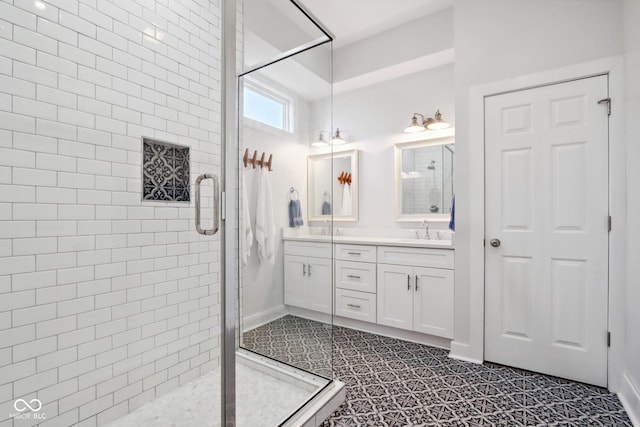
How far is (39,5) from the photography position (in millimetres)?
1303

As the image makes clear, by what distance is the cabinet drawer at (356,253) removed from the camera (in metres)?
2.82

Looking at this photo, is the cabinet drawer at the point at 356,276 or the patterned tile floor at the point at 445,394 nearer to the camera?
the patterned tile floor at the point at 445,394

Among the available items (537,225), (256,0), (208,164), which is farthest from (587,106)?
(208,164)

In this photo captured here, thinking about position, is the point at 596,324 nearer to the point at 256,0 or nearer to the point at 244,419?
the point at 244,419

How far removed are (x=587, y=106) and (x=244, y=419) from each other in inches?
108

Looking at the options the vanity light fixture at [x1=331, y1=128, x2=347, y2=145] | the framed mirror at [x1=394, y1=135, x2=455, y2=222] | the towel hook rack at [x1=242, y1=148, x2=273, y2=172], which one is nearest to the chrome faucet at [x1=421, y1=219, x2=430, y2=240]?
the framed mirror at [x1=394, y1=135, x2=455, y2=222]

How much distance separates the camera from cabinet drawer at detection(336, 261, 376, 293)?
2.82 meters

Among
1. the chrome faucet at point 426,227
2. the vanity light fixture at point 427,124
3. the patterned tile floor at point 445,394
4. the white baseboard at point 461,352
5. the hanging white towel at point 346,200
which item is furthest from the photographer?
the hanging white towel at point 346,200

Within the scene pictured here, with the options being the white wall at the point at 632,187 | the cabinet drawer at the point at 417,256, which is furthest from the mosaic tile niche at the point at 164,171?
the white wall at the point at 632,187

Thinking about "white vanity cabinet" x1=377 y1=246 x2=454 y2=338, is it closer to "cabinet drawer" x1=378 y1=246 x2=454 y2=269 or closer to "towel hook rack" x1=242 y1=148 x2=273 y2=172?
"cabinet drawer" x1=378 y1=246 x2=454 y2=269

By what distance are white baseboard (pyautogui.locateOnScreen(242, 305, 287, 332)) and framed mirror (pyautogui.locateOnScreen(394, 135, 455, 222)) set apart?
189 centimetres

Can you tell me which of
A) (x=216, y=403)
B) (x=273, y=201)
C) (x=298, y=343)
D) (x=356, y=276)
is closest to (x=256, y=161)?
(x=273, y=201)

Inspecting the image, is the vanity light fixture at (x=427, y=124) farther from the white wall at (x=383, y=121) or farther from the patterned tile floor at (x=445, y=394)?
the patterned tile floor at (x=445, y=394)

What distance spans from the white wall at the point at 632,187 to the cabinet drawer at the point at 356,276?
165 cm
